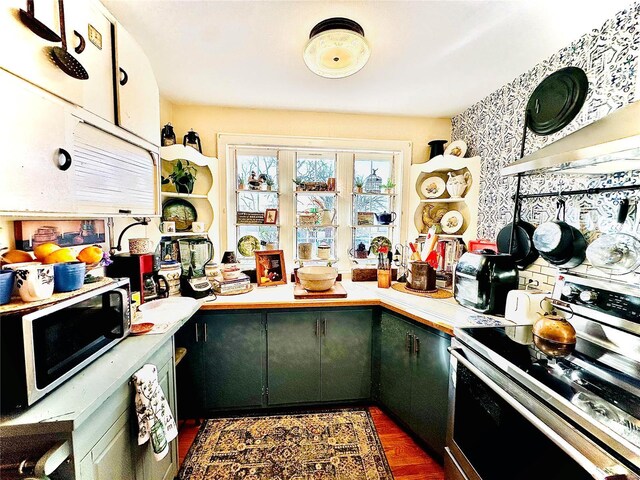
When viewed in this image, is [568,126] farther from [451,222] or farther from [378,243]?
[378,243]

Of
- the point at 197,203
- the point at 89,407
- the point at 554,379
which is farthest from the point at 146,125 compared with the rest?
the point at 554,379

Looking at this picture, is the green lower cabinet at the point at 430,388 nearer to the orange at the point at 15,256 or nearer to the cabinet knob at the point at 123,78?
the orange at the point at 15,256

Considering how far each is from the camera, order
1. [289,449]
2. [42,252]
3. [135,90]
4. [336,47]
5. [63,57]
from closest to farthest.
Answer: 1. [63,57]
2. [42,252]
3. [336,47]
4. [135,90]
5. [289,449]

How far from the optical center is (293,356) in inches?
78.0

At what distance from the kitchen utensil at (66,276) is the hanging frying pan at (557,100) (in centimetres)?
249

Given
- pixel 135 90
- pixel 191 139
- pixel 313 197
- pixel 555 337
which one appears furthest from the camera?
pixel 313 197

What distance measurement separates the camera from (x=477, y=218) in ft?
7.50

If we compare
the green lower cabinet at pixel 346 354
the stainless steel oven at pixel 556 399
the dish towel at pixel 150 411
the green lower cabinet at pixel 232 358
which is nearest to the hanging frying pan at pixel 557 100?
the stainless steel oven at pixel 556 399

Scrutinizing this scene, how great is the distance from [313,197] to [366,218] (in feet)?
1.86

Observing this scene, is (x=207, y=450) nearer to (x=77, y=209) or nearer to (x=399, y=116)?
(x=77, y=209)

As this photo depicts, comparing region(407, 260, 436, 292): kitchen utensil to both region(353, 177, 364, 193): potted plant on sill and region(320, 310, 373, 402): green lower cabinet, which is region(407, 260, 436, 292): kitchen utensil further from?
region(353, 177, 364, 193): potted plant on sill

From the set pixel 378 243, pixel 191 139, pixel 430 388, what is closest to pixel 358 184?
pixel 378 243

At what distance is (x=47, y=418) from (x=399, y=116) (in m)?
2.92

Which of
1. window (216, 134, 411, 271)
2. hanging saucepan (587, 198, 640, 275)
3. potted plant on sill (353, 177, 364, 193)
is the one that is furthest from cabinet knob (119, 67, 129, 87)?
hanging saucepan (587, 198, 640, 275)
